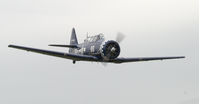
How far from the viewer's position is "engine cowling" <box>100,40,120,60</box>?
4716cm

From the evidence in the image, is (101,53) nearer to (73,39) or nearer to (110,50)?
(110,50)

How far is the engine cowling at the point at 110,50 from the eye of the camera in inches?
1857

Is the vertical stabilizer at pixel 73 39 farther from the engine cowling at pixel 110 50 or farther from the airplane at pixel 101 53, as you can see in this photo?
the engine cowling at pixel 110 50

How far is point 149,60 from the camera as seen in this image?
165 feet

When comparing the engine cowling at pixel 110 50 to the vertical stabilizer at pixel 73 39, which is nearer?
the engine cowling at pixel 110 50

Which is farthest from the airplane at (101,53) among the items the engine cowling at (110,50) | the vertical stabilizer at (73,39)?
the vertical stabilizer at (73,39)

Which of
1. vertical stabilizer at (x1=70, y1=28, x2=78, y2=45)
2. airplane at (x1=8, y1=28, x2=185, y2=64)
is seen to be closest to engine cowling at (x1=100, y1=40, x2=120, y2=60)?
airplane at (x1=8, y1=28, x2=185, y2=64)

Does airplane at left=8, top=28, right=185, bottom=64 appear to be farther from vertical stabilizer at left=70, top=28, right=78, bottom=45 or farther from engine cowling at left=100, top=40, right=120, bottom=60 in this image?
vertical stabilizer at left=70, top=28, right=78, bottom=45

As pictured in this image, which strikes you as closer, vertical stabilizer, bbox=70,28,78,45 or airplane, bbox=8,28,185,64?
airplane, bbox=8,28,185,64

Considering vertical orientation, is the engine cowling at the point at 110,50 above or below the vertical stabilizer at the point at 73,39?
below

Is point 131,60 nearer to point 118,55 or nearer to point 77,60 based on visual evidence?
point 118,55

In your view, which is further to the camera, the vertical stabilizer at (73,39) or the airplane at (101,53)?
the vertical stabilizer at (73,39)

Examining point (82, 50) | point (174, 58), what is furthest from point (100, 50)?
point (174, 58)

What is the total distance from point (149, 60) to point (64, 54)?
9.21 meters
